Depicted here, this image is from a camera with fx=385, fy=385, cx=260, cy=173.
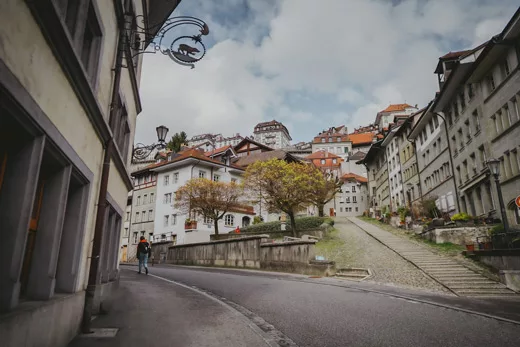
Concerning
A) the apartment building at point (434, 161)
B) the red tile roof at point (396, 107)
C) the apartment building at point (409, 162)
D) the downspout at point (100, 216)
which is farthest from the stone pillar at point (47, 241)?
the red tile roof at point (396, 107)

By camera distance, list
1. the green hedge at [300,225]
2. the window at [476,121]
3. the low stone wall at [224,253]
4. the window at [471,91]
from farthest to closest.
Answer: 1. the green hedge at [300,225]
2. the window at [471,91]
3. the window at [476,121]
4. the low stone wall at [224,253]

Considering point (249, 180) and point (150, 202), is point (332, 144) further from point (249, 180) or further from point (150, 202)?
point (249, 180)

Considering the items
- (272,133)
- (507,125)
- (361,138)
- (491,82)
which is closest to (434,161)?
(491,82)

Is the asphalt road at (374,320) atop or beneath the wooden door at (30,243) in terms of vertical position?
beneath

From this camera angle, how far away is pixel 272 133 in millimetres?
158750

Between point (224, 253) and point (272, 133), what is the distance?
131 metres

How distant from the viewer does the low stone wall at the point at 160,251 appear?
41.5 metres

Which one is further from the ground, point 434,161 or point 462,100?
point 462,100

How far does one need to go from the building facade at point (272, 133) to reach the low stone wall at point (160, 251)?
111677 mm

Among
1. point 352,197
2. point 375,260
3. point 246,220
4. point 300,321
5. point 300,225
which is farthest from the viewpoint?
point 352,197

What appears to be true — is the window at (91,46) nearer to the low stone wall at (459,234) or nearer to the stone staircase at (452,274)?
the stone staircase at (452,274)

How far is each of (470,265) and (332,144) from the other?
103 meters

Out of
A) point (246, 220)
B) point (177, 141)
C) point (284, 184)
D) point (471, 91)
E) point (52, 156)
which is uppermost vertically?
point (177, 141)

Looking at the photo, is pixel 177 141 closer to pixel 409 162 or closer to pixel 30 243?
pixel 409 162
